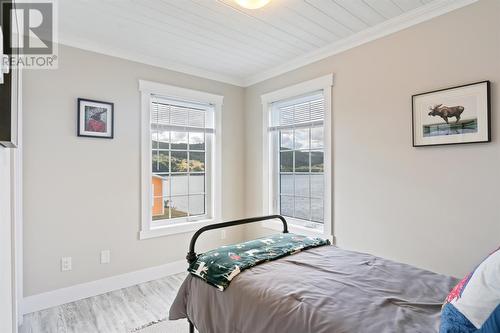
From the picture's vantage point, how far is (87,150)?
271 cm

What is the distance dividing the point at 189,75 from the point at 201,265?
2.43 meters

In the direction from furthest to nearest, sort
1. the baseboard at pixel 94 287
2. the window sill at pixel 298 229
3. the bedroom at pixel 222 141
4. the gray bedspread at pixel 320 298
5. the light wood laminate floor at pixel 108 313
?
the window sill at pixel 298 229 < the baseboard at pixel 94 287 < the light wood laminate floor at pixel 108 313 < the bedroom at pixel 222 141 < the gray bedspread at pixel 320 298

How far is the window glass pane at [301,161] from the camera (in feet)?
10.7

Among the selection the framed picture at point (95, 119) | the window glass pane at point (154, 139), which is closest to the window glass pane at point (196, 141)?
the window glass pane at point (154, 139)

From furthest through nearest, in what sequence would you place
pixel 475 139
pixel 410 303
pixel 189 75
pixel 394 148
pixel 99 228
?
pixel 189 75
pixel 99 228
pixel 394 148
pixel 475 139
pixel 410 303

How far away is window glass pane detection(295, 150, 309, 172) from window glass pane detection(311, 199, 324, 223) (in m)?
0.39

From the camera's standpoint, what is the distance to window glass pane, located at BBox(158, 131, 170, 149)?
3294mm

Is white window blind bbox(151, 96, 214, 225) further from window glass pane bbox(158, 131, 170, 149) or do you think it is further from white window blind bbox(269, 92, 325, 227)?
white window blind bbox(269, 92, 325, 227)

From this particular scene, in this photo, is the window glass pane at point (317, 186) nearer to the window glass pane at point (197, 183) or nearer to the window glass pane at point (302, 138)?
the window glass pane at point (302, 138)

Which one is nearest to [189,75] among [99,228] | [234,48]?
[234,48]

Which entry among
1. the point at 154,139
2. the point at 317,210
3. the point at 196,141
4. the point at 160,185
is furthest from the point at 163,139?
the point at 317,210

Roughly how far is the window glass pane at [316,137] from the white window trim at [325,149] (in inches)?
5.9

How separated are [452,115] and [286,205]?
6.59ft

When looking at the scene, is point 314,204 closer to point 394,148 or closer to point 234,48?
point 394,148
